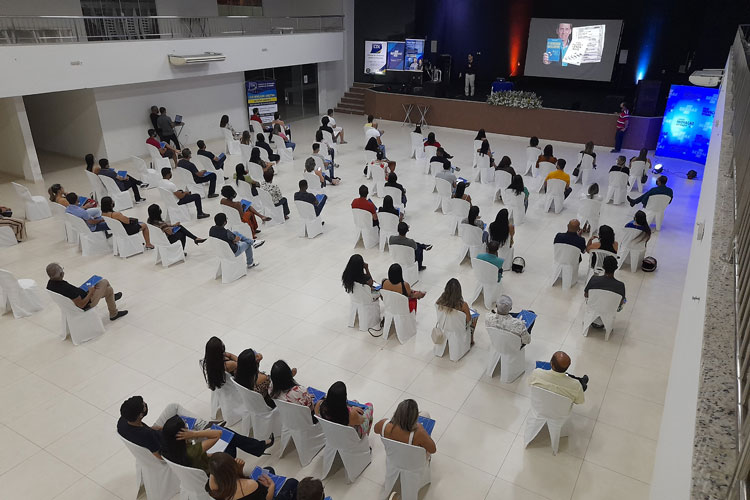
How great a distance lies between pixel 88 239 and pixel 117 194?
84.5 inches

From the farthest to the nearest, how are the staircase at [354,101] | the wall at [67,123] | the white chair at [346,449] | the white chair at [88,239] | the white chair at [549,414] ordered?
1. the staircase at [354,101]
2. the wall at [67,123]
3. the white chair at [88,239]
4. the white chair at [549,414]
5. the white chair at [346,449]

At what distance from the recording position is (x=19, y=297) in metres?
7.41

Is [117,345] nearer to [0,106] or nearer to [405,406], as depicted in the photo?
[405,406]

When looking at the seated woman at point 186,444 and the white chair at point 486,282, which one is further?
the white chair at point 486,282

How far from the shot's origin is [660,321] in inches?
287

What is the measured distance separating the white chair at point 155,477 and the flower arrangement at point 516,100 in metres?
16.0

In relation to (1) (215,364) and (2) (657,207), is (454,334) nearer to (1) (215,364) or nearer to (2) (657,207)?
(1) (215,364)

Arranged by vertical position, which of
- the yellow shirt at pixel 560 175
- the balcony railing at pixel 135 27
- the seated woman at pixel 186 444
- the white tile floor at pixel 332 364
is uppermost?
the balcony railing at pixel 135 27

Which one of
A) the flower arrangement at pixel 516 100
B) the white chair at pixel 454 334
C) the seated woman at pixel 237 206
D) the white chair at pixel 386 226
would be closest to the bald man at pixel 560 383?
the white chair at pixel 454 334

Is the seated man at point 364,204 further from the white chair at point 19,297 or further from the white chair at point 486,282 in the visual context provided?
the white chair at point 19,297

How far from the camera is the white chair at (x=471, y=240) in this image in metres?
8.50

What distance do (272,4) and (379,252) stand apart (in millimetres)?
15571

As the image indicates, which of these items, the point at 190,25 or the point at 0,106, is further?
the point at 190,25

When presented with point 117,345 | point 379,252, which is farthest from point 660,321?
point 117,345
